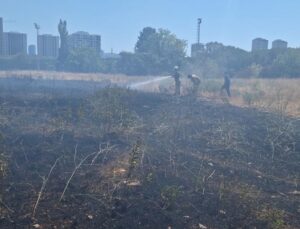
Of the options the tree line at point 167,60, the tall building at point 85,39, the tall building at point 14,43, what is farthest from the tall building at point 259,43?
the tall building at point 14,43

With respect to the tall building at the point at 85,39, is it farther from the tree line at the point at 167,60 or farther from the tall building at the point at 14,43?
the tall building at the point at 14,43

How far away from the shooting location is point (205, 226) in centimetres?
402

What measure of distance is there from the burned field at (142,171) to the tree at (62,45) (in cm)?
2938

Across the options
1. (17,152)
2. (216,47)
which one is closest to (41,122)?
(17,152)

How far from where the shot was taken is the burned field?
4.08 m

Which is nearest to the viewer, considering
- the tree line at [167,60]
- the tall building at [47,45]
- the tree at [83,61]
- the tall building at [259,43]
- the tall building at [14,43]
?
the tree line at [167,60]

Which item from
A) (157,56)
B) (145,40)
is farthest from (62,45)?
(157,56)

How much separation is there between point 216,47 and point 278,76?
736 cm

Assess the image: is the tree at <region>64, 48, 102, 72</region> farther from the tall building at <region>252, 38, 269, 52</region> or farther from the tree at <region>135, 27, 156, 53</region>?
the tall building at <region>252, 38, 269, 52</region>

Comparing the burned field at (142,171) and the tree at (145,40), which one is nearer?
the burned field at (142,171)

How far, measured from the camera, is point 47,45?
45750 millimetres

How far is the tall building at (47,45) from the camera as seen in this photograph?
1786 inches

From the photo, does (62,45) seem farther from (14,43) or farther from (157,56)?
(157,56)

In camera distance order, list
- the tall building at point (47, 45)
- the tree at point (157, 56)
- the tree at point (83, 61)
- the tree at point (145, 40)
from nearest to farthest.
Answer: the tree at point (157, 56) → the tree at point (83, 61) → the tree at point (145, 40) → the tall building at point (47, 45)
